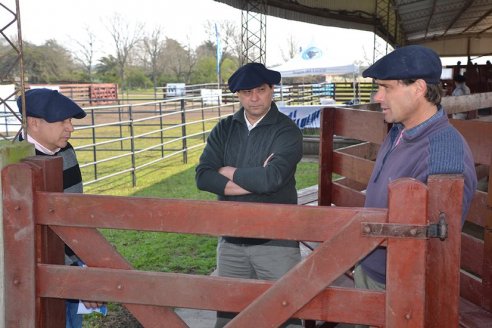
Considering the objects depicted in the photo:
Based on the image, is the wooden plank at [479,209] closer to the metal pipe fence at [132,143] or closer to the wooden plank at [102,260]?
the wooden plank at [102,260]

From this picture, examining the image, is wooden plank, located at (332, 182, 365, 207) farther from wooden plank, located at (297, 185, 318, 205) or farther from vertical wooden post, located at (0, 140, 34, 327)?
vertical wooden post, located at (0, 140, 34, 327)

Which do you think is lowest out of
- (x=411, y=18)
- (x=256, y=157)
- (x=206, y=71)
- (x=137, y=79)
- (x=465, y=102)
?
(x=256, y=157)

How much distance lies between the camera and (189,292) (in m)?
1.68

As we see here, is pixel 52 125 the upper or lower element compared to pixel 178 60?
lower

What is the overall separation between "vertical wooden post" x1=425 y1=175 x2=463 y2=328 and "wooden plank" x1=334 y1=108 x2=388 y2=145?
1632 mm

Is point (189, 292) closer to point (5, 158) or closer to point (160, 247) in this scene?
point (5, 158)

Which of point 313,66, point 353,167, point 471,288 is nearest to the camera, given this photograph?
point 471,288

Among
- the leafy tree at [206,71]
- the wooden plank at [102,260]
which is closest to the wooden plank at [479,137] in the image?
the wooden plank at [102,260]

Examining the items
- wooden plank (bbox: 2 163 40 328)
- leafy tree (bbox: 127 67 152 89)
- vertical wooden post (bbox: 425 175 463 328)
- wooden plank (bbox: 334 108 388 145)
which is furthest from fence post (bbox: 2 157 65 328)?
leafy tree (bbox: 127 67 152 89)

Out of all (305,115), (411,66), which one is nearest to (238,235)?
(411,66)

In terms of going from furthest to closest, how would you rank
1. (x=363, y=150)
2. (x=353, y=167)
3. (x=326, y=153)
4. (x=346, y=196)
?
(x=363, y=150)
(x=326, y=153)
(x=346, y=196)
(x=353, y=167)

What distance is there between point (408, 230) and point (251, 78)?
4.65 feet

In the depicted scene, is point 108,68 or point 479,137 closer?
point 479,137

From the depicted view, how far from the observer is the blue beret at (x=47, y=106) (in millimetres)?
2406
